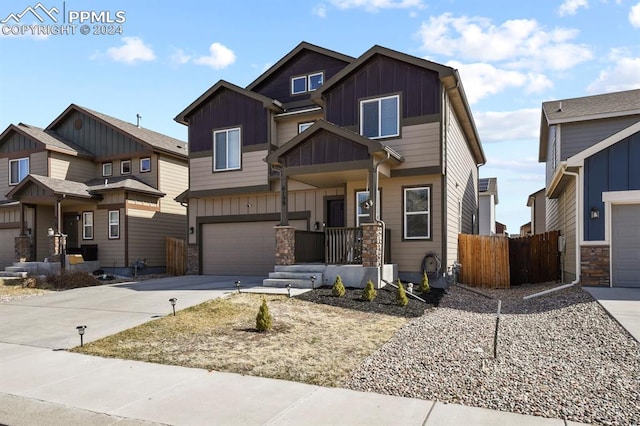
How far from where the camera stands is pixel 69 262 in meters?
17.8

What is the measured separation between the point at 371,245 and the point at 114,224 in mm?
13004

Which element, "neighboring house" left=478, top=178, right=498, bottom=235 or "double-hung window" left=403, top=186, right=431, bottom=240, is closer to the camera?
"double-hung window" left=403, top=186, right=431, bottom=240

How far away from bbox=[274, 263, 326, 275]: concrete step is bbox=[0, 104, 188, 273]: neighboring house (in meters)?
9.55

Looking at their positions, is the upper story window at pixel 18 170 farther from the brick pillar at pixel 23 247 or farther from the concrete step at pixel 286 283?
the concrete step at pixel 286 283

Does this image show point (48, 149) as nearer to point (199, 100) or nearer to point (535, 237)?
point (199, 100)

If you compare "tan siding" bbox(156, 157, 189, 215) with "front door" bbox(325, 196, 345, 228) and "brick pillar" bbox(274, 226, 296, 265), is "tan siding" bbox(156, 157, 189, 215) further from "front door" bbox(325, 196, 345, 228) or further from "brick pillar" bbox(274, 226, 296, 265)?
"brick pillar" bbox(274, 226, 296, 265)

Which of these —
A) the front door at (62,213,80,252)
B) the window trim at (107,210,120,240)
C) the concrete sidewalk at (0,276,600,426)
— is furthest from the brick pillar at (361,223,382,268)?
the front door at (62,213,80,252)

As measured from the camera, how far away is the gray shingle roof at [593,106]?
1546 cm

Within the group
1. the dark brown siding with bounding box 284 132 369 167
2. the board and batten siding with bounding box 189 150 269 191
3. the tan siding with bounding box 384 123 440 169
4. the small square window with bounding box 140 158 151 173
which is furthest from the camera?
the small square window with bounding box 140 158 151 173

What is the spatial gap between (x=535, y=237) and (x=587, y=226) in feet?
14.5

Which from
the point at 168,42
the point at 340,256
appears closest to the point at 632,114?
the point at 340,256

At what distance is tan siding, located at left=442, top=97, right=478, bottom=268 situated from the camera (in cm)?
1327

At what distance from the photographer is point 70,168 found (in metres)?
20.5

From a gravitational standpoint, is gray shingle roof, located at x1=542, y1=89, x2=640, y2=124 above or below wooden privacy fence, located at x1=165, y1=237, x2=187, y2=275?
above
